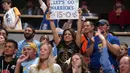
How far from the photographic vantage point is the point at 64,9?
10.7 metres

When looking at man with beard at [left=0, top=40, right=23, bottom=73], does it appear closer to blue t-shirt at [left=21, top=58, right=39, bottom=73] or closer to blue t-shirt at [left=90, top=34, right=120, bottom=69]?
blue t-shirt at [left=21, top=58, right=39, bottom=73]

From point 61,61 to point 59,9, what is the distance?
1.63 meters

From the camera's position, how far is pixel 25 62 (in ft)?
29.6

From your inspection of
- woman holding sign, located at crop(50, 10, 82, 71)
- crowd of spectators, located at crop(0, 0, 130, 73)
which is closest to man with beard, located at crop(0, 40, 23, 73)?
crowd of spectators, located at crop(0, 0, 130, 73)

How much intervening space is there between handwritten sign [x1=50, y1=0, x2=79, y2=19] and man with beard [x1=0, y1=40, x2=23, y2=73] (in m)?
1.54

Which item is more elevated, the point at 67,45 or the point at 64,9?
the point at 64,9

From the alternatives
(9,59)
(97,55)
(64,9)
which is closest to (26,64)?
(9,59)

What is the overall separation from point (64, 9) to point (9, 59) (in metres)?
2.00

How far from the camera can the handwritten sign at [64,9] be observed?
10.7 m

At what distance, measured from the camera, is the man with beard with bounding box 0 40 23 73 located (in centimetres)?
916

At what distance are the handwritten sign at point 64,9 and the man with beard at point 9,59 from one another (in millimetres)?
1536

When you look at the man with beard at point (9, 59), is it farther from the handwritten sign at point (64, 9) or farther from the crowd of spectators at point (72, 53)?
the handwritten sign at point (64, 9)

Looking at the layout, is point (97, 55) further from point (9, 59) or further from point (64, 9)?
point (9, 59)

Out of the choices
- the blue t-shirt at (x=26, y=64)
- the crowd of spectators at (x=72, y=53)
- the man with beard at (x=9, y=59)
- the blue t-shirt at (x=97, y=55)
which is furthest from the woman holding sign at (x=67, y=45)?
the man with beard at (x=9, y=59)
